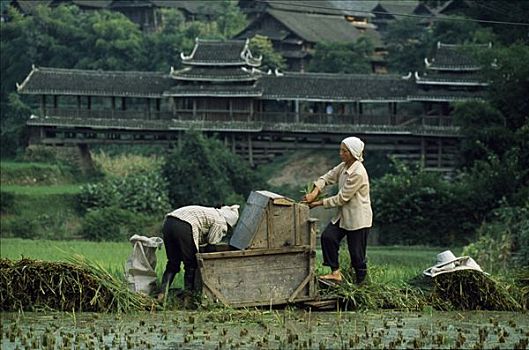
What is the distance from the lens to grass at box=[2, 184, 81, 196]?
3152cm

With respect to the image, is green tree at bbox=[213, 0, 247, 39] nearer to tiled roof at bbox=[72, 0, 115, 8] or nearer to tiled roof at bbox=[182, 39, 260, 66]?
tiled roof at bbox=[72, 0, 115, 8]

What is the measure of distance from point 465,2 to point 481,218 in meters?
9.98

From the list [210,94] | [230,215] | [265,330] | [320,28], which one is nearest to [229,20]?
[320,28]

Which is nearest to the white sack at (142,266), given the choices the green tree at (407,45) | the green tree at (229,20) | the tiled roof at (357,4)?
the green tree at (407,45)

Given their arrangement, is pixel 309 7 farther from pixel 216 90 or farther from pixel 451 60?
pixel 451 60

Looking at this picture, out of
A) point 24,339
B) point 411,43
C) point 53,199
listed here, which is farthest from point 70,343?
point 411,43

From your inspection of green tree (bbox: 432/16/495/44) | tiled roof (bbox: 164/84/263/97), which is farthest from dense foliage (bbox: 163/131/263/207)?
green tree (bbox: 432/16/495/44)

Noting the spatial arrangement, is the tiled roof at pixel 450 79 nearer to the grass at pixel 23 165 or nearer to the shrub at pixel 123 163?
the shrub at pixel 123 163

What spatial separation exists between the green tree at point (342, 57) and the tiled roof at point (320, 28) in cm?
254

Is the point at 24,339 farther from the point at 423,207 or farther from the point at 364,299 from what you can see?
the point at 423,207

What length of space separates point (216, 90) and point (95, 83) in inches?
143

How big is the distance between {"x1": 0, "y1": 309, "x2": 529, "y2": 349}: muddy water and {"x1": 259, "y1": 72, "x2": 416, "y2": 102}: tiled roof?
1043 inches

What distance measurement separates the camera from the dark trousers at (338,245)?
9.66m

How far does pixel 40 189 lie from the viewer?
32438 mm
